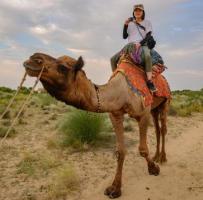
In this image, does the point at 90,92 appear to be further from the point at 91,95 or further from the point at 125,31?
the point at 125,31

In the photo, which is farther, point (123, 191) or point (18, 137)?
point (18, 137)

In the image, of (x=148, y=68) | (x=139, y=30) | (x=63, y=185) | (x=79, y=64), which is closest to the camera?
(x=79, y=64)

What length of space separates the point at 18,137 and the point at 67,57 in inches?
315

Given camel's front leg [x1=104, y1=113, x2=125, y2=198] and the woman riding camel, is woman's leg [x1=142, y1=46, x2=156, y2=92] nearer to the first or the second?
the woman riding camel

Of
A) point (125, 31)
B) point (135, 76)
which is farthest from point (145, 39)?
point (135, 76)

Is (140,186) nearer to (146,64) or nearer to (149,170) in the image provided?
(149,170)

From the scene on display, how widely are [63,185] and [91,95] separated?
231 centimetres

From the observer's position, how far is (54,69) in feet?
18.6

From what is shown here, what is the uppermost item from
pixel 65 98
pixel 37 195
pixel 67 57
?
pixel 67 57

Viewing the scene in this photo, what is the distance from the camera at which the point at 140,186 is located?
→ 802 cm

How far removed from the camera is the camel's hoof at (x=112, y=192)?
24.5ft

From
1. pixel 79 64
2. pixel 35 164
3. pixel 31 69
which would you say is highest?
pixel 79 64

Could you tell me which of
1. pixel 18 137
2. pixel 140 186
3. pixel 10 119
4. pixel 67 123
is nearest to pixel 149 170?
pixel 140 186

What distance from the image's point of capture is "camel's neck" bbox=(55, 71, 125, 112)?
5.94 m
